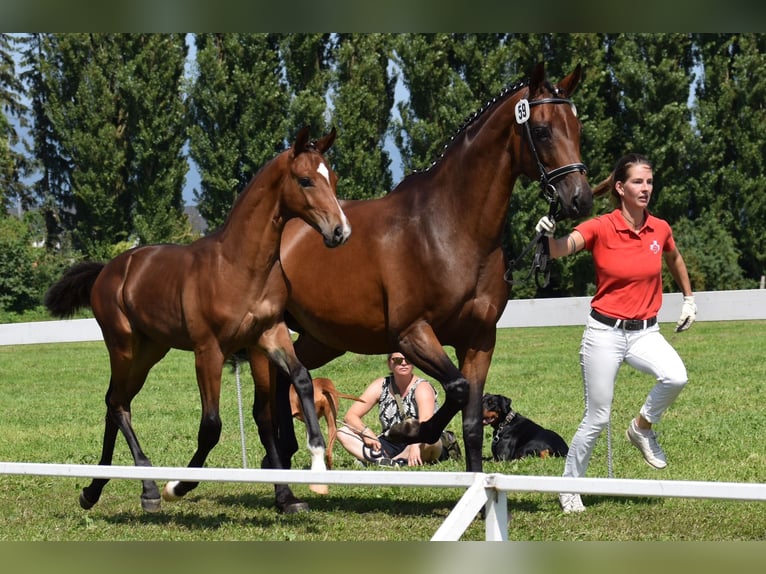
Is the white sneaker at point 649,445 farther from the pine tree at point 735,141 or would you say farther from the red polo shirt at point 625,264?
the pine tree at point 735,141

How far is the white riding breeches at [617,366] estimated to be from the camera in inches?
246

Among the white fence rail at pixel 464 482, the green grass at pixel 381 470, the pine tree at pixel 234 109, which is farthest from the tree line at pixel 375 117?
the white fence rail at pixel 464 482

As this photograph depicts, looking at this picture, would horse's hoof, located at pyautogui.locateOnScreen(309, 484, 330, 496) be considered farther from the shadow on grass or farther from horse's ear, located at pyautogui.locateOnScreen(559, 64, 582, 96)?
horse's ear, located at pyautogui.locateOnScreen(559, 64, 582, 96)

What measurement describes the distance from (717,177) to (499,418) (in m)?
24.5

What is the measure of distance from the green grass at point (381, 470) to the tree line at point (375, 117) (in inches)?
517

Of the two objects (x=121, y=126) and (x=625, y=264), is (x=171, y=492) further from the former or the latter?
(x=121, y=126)

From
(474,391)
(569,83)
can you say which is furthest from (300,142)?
→ (474,391)

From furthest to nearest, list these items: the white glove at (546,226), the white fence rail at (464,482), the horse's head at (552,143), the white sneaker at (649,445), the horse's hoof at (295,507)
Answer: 1. the horse's hoof at (295,507)
2. the white sneaker at (649,445)
3. the white glove at (546,226)
4. the horse's head at (552,143)
5. the white fence rail at (464,482)

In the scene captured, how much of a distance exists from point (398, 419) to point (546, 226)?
345cm

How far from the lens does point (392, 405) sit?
9078 millimetres

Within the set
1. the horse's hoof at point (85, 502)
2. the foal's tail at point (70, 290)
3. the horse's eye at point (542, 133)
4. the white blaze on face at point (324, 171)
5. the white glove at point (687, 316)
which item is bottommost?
the horse's hoof at point (85, 502)

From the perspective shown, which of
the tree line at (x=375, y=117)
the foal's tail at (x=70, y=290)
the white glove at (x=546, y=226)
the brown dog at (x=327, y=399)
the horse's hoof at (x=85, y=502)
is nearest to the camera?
the white glove at (x=546, y=226)

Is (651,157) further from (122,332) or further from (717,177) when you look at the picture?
(122,332)

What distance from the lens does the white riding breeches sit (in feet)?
20.5
